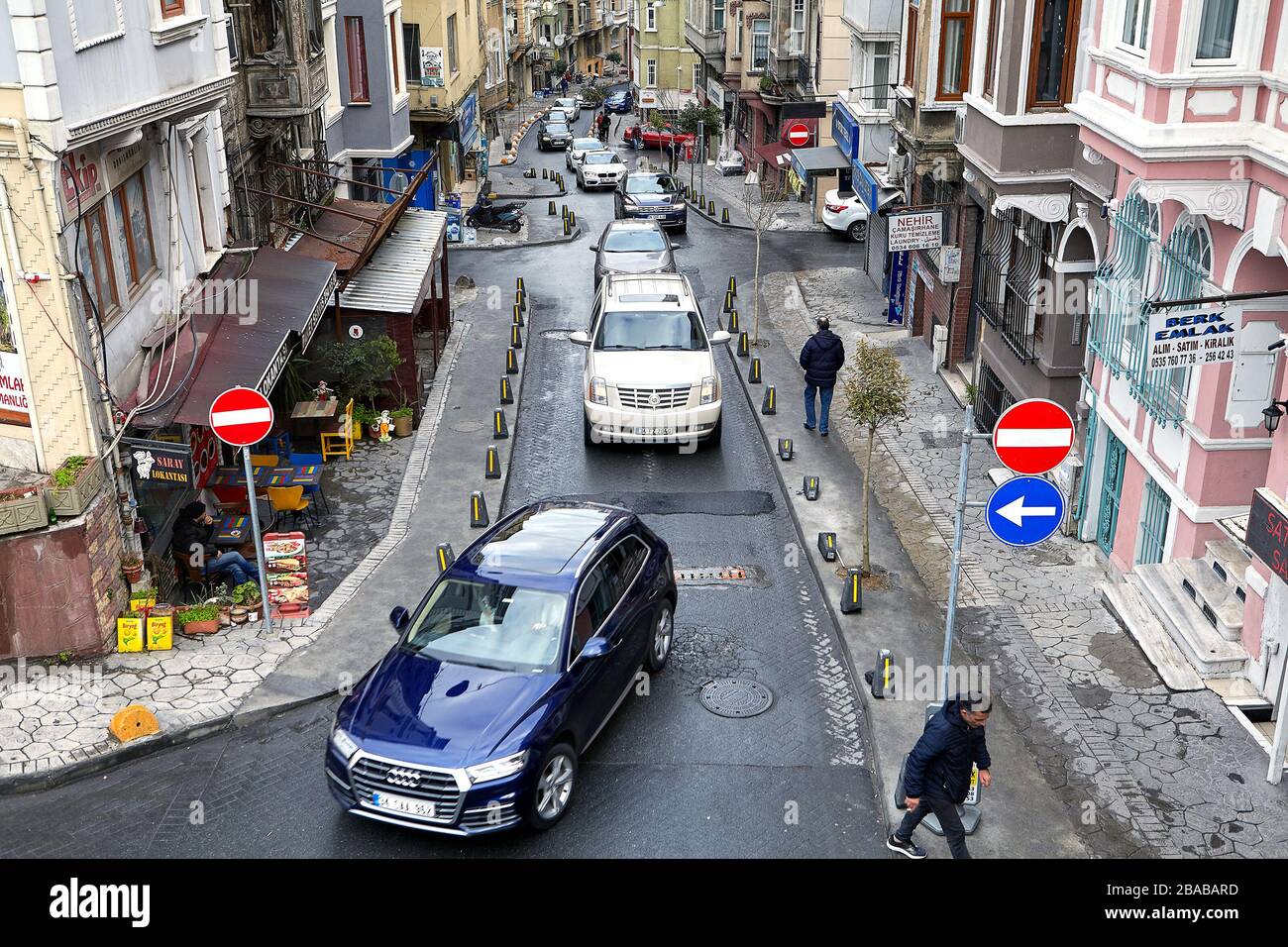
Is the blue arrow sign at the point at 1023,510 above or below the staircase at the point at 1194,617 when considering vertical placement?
above

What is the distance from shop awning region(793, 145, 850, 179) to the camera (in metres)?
32.3

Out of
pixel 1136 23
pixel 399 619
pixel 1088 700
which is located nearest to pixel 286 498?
pixel 399 619

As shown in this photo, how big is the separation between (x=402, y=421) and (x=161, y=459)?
721cm

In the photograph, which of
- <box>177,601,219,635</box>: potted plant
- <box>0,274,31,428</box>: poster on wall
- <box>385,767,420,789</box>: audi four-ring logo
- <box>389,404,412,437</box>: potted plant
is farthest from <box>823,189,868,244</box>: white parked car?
<box>385,767,420,789</box>: audi four-ring logo

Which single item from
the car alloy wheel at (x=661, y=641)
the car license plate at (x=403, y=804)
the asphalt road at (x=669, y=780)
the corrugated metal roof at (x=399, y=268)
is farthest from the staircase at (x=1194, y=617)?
the corrugated metal roof at (x=399, y=268)

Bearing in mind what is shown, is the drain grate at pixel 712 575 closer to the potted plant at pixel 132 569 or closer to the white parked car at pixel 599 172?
the potted plant at pixel 132 569

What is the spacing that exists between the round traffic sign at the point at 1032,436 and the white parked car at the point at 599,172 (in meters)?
36.9

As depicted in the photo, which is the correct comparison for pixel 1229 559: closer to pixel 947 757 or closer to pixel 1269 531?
pixel 1269 531

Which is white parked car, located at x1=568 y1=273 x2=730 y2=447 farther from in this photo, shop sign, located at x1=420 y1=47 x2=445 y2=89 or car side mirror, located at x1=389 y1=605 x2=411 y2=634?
shop sign, located at x1=420 y1=47 x2=445 y2=89

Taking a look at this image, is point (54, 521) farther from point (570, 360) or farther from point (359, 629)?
point (570, 360)

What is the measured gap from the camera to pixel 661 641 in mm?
12266

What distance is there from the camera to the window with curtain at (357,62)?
26906 mm

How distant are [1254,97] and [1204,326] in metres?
2.14

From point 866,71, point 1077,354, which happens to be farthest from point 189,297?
point 866,71
